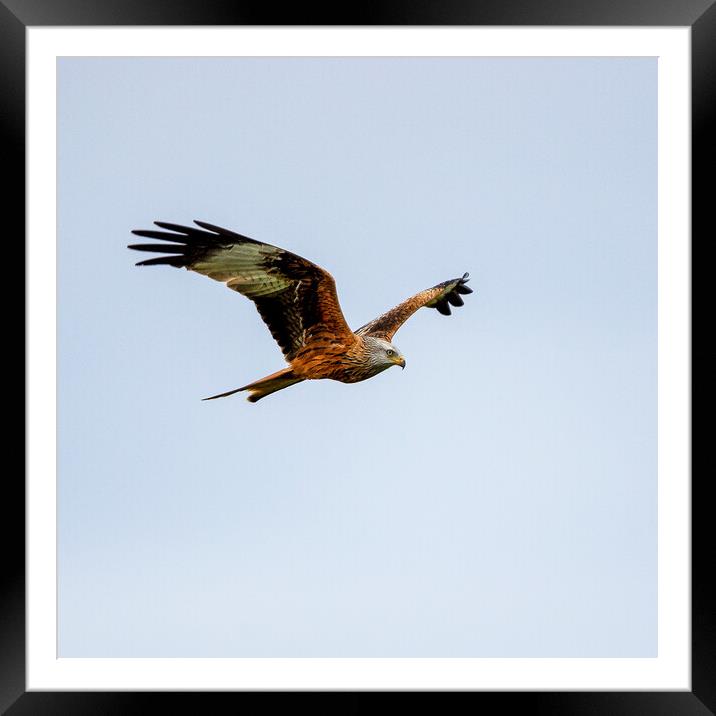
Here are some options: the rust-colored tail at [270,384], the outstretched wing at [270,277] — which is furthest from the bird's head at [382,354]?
the rust-colored tail at [270,384]

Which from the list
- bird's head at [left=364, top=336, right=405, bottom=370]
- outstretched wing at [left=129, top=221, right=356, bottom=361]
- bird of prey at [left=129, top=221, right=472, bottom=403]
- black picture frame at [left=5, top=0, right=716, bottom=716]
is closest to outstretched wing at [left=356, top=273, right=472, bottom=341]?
bird of prey at [left=129, top=221, right=472, bottom=403]

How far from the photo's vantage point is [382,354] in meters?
4.13

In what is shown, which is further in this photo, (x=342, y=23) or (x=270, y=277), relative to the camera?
(x=270, y=277)

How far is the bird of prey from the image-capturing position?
359cm

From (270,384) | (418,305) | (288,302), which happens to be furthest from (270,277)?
(418,305)

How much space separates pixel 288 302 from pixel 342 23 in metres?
1.08

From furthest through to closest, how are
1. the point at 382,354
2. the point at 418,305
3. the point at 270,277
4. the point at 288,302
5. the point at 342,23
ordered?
the point at 418,305 → the point at 382,354 → the point at 288,302 → the point at 270,277 → the point at 342,23

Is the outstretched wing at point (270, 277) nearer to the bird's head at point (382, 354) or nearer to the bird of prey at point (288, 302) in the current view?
the bird of prey at point (288, 302)

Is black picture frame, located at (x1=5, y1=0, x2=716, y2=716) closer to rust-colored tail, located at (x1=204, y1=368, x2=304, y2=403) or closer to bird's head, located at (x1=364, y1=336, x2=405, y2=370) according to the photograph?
rust-colored tail, located at (x1=204, y1=368, x2=304, y2=403)

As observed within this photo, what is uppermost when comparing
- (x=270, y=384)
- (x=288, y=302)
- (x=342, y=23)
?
(x=342, y=23)

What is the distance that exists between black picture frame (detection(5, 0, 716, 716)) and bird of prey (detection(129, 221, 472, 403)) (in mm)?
617

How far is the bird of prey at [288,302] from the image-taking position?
11.8 ft

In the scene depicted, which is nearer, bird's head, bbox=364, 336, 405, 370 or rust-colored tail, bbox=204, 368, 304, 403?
rust-colored tail, bbox=204, 368, 304, 403

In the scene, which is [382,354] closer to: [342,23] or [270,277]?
[270,277]
